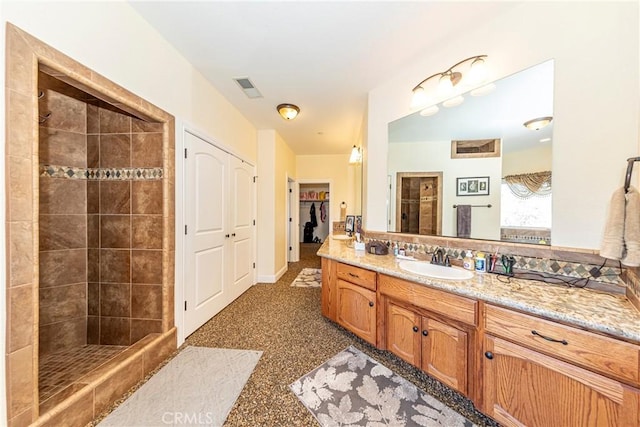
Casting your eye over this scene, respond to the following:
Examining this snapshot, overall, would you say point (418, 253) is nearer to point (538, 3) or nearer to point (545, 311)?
point (545, 311)

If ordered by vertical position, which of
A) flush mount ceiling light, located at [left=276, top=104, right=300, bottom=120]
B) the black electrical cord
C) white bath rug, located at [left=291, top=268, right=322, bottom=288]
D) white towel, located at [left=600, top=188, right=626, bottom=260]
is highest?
flush mount ceiling light, located at [left=276, top=104, right=300, bottom=120]

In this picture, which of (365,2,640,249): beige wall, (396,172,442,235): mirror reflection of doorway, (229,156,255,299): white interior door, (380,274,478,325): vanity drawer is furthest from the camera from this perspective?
(229,156,255,299): white interior door

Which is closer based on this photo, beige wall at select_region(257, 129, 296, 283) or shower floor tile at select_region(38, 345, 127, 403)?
shower floor tile at select_region(38, 345, 127, 403)

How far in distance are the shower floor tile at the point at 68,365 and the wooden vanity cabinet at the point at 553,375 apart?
8.46ft

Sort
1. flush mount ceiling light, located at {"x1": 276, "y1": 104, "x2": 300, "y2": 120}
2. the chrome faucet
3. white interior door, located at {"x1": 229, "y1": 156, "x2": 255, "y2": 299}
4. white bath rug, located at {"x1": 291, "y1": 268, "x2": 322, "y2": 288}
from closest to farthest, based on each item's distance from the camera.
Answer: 1. the chrome faucet
2. flush mount ceiling light, located at {"x1": 276, "y1": 104, "x2": 300, "y2": 120}
3. white interior door, located at {"x1": 229, "y1": 156, "x2": 255, "y2": 299}
4. white bath rug, located at {"x1": 291, "y1": 268, "x2": 322, "y2": 288}

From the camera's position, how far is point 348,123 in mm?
3354

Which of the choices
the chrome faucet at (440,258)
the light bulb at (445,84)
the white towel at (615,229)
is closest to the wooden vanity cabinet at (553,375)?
the white towel at (615,229)

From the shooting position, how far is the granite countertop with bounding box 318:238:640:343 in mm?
854

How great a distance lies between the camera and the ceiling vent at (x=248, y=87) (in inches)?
89.8

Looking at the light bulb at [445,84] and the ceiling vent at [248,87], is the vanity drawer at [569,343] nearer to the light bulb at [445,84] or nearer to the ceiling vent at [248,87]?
the light bulb at [445,84]

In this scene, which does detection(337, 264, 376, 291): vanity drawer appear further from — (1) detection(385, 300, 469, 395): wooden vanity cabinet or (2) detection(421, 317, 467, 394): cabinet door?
(2) detection(421, 317, 467, 394): cabinet door

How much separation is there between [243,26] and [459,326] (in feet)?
8.02

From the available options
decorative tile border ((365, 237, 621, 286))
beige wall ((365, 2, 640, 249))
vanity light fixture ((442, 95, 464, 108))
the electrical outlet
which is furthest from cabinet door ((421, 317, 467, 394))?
vanity light fixture ((442, 95, 464, 108))

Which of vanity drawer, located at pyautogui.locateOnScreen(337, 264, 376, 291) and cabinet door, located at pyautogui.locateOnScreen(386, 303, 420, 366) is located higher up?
vanity drawer, located at pyautogui.locateOnScreen(337, 264, 376, 291)
